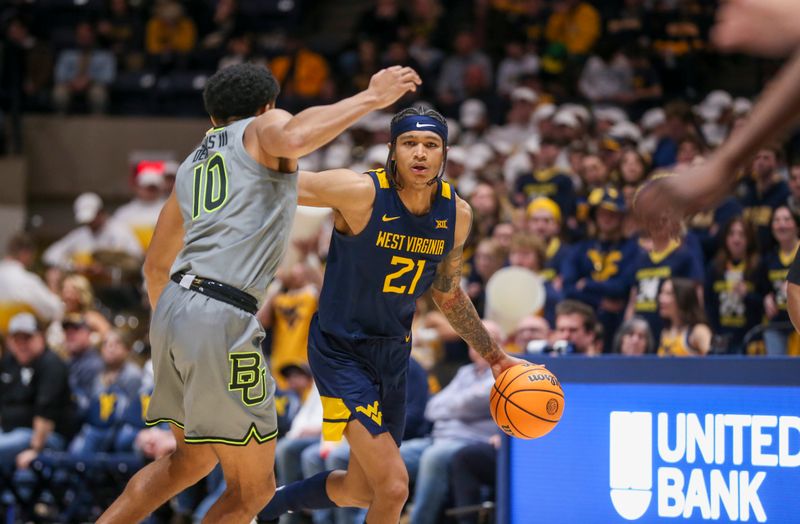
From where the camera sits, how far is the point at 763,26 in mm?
2705

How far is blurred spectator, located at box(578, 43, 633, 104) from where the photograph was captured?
1351 cm

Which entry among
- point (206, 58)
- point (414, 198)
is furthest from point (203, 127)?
point (414, 198)

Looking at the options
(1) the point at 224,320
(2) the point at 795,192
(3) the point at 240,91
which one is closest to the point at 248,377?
(1) the point at 224,320

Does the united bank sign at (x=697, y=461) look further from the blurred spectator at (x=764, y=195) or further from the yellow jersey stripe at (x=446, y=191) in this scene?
the blurred spectator at (x=764, y=195)

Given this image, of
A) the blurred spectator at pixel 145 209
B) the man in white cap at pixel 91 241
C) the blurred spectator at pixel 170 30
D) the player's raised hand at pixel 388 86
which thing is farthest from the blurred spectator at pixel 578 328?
the blurred spectator at pixel 170 30

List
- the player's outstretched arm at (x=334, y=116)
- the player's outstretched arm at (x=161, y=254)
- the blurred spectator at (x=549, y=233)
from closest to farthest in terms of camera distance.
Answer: the player's outstretched arm at (x=334, y=116) → the player's outstretched arm at (x=161, y=254) → the blurred spectator at (x=549, y=233)

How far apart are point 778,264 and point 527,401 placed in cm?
369

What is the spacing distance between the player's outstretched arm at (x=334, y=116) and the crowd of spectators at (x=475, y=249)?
1.21 metres

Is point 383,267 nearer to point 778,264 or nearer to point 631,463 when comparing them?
point 631,463

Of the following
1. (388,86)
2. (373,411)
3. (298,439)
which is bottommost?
(373,411)

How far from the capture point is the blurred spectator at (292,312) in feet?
33.4

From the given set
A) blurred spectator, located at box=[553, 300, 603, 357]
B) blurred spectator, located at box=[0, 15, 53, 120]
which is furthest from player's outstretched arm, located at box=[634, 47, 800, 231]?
blurred spectator, located at box=[0, 15, 53, 120]

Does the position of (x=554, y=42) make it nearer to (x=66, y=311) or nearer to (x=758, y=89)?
(x=758, y=89)

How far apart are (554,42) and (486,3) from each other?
1.69 metres
